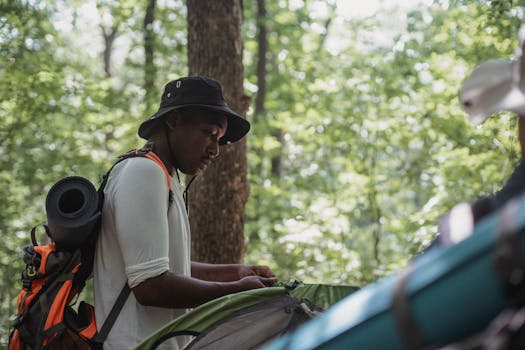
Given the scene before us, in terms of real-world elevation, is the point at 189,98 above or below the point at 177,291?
above

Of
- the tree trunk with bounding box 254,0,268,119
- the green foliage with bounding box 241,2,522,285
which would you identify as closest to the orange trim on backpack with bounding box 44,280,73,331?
the green foliage with bounding box 241,2,522,285

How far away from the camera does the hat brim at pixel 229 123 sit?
9.19 ft

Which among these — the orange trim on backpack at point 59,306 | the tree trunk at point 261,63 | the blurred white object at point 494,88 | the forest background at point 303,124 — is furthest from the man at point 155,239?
the tree trunk at point 261,63

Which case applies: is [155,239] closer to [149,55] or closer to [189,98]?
[189,98]

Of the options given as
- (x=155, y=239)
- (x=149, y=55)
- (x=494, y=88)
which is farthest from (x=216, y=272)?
(x=149, y=55)

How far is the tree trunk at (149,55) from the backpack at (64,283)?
7.52 meters

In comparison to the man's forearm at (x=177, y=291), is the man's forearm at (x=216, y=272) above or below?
A: below

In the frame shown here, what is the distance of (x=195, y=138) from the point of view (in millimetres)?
2824

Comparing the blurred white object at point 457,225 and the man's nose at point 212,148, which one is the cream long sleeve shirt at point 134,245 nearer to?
the man's nose at point 212,148

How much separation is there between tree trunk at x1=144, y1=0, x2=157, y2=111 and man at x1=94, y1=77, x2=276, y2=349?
7251mm

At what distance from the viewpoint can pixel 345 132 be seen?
433 inches

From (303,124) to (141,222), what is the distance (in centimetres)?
872

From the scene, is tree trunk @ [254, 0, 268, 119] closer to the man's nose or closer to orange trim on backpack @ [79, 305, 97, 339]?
the man's nose

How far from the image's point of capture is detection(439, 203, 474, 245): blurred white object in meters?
1.30
